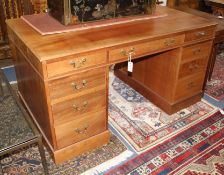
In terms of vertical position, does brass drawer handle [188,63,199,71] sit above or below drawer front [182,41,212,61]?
below

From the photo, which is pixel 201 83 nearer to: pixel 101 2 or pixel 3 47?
pixel 101 2

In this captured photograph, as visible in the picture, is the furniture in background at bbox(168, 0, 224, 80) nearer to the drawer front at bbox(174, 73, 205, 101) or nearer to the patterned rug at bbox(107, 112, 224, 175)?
the drawer front at bbox(174, 73, 205, 101)

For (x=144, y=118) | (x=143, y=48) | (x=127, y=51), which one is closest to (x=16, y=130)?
(x=127, y=51)

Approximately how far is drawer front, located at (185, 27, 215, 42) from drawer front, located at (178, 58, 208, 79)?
0.78 feet

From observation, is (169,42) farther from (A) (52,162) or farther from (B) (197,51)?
(A) (52,162)

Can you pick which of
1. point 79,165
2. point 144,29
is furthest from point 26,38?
point 79,165

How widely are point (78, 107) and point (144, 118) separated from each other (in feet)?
2.96

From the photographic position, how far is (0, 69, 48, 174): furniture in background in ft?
5.07

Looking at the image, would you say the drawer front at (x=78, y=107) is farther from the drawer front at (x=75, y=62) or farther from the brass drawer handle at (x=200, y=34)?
the brass drawer handle at (x=200, y=34)

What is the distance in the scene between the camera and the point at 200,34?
2219 mm

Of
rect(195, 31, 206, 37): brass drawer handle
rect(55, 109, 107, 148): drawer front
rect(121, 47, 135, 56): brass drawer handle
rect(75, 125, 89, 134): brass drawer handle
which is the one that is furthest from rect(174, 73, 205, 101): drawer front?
rect(75, 125, 89, 134): brass drawer handle

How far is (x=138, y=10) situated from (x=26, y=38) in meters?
0.97

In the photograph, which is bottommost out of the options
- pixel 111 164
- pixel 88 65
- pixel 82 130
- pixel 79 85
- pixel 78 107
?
pixel 111 164

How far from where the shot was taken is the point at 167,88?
2.48 meters
